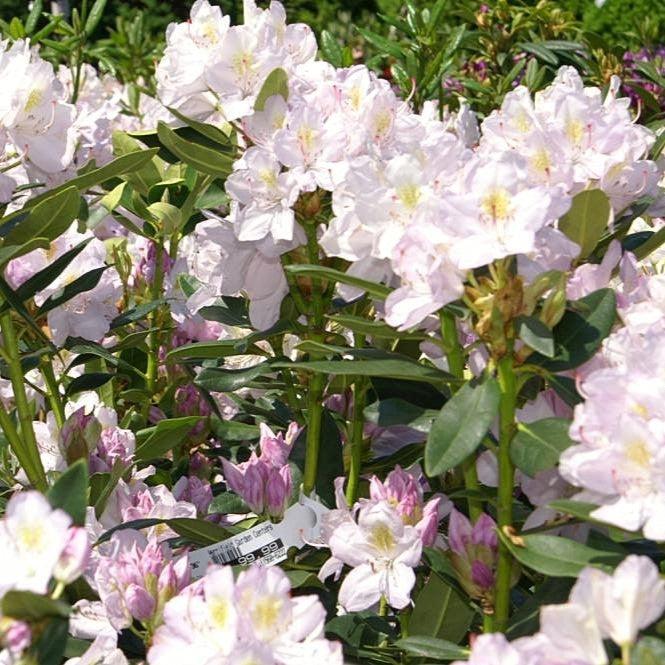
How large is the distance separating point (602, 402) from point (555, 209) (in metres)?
0.21

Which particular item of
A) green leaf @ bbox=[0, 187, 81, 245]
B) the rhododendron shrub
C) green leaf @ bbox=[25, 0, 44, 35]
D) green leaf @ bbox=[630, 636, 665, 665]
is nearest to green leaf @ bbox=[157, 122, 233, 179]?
the rhododendron shrub

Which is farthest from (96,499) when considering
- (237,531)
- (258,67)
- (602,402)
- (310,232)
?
(602,402)

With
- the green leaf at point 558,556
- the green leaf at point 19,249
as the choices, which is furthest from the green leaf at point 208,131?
→ the green leaf at point 558,556

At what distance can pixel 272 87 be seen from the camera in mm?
1547

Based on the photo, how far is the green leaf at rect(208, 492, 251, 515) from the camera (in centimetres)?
197

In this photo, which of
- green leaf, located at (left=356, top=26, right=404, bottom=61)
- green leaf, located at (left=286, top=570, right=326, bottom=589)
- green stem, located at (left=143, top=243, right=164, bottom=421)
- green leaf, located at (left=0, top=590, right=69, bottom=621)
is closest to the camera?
green leaf, located at (left=0, top=590, right=69, bottom=621)

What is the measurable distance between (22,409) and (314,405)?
1.29ft

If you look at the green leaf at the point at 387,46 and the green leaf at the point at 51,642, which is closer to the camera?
the green leaf at the point at 51,642

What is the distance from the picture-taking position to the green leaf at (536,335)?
1.21m

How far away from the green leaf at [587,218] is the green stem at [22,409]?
0.74 meters

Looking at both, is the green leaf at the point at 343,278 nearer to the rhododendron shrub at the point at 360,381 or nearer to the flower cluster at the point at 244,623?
the rhododendron shrub at the point at 360,381

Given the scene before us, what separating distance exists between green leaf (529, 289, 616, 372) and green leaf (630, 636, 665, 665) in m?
0.33

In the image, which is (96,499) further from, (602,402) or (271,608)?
(602,402)

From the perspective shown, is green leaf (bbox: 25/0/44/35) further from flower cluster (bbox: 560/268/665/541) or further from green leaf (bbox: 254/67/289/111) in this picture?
flower cluster (bbox: 560/268/665/541)
